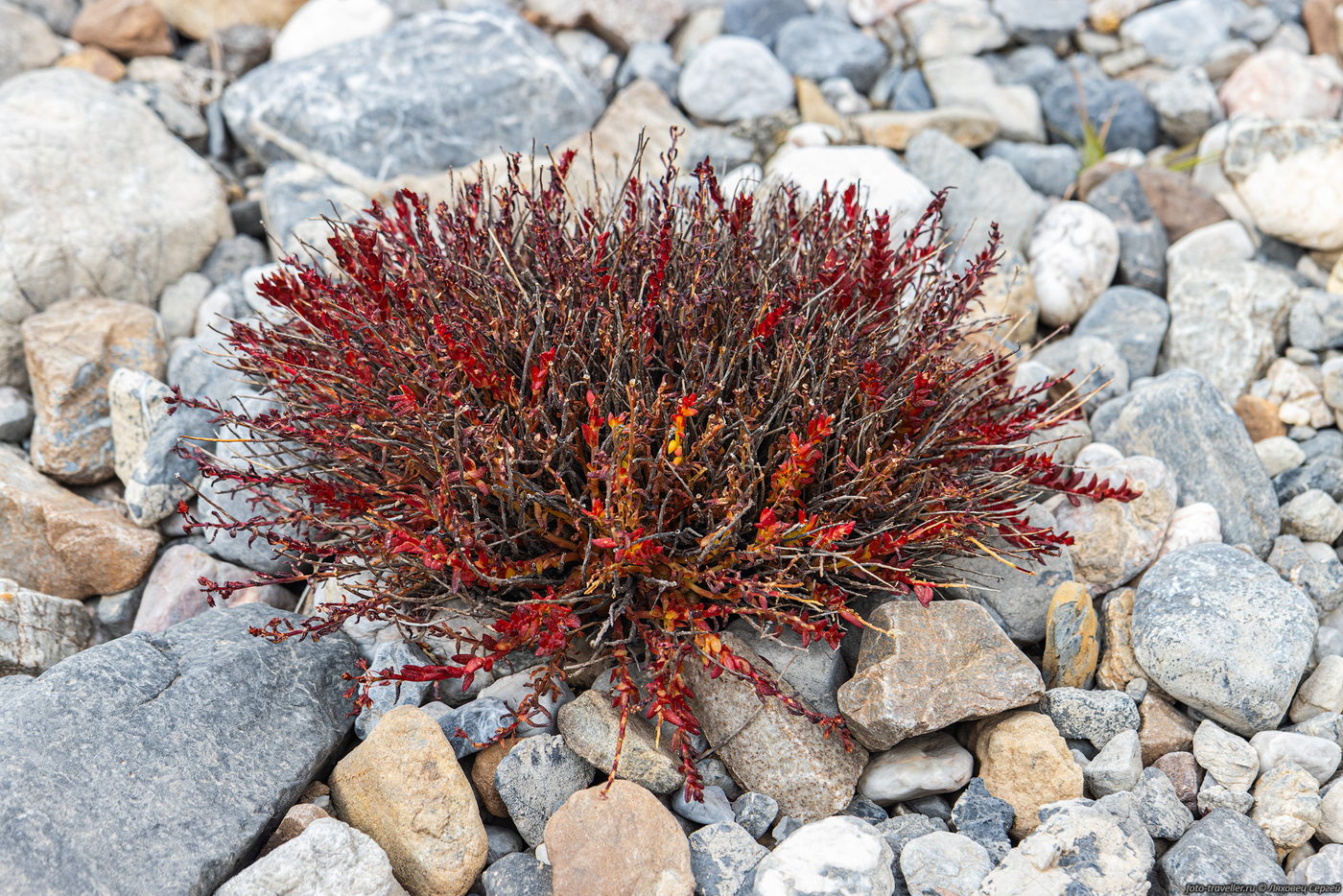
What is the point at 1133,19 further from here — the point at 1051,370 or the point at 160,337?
the point at 160,337

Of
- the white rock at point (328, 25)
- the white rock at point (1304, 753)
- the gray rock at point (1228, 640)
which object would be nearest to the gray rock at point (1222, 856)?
the white rock at point (1304, 753)

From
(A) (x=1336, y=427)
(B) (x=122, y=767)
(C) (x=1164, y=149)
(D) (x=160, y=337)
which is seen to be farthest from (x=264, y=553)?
(C) (x=1164, y=149)

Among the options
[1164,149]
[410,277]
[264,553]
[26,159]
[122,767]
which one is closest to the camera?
[122,767]

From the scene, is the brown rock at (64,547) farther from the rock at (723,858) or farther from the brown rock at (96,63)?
the brown rock at (96,63)

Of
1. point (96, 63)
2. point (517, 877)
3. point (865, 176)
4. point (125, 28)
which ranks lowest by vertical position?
point (517, 877)

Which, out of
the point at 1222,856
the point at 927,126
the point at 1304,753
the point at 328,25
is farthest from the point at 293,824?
the point at 328,25

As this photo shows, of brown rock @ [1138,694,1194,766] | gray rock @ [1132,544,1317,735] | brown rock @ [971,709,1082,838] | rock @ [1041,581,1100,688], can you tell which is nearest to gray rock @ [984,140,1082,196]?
gray rock @ [1132,544,1317,735]

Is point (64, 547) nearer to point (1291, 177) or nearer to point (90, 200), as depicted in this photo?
point (90, 200)
